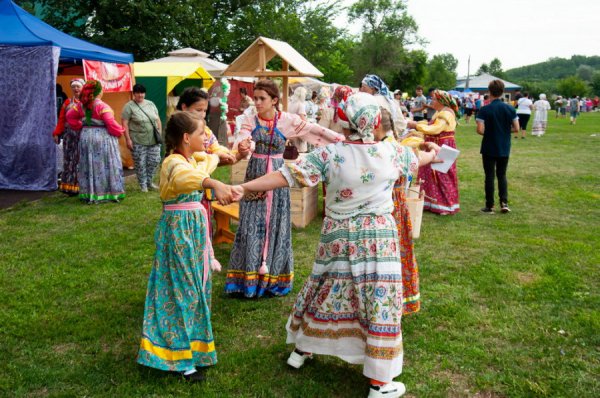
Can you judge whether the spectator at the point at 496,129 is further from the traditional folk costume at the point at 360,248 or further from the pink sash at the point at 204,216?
the pink sash at the point at 204,216

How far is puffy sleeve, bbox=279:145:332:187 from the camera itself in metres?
3.22

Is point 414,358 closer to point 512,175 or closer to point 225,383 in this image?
point 225,383

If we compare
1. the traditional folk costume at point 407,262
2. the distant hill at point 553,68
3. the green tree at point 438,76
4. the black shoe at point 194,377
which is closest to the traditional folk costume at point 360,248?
the black shoe at point 194,377

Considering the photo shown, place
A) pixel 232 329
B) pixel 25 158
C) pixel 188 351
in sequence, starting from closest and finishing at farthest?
pixel 188 351, pixel 232 329, pixel 25 158

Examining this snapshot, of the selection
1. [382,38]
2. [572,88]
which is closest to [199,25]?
[382,38]

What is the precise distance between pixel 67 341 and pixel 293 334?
176 cm

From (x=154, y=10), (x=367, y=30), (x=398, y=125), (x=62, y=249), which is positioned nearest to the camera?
(x=62, y=249)

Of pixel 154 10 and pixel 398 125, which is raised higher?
pixel 154 10

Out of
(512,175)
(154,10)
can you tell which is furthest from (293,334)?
(154,10)

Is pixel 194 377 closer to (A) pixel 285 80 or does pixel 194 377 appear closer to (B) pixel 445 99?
(A) pixel 285 80

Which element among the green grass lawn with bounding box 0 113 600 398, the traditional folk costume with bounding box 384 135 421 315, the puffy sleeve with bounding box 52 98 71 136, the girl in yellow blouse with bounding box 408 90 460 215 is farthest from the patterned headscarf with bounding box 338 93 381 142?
the puffy sleeve with bounding box 52 98 71 136

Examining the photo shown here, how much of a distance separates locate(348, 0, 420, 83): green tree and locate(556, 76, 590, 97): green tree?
2274cm

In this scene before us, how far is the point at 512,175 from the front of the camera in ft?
40.2

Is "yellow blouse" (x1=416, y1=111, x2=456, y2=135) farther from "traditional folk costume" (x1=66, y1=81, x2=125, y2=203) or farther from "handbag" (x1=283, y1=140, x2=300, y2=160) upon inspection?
"traditional folk costume" (x1=66, y1=81, x2=125, y2=203)
